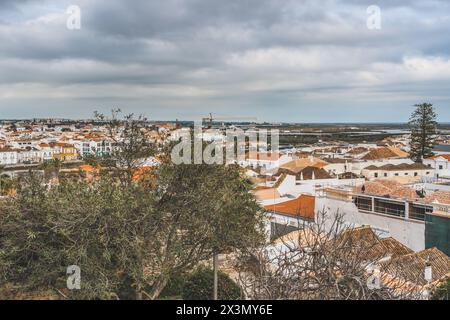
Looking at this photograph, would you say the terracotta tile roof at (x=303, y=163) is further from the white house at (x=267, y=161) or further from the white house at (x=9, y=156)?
the white house at (x=9, y=156)

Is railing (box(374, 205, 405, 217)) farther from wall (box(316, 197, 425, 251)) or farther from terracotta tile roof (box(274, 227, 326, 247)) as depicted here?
terracotta tile roof (box(274, 227, 326, 247))

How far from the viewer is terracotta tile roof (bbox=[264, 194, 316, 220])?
17.8 meters

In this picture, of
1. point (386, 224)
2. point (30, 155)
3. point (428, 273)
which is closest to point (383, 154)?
point (386, 224)

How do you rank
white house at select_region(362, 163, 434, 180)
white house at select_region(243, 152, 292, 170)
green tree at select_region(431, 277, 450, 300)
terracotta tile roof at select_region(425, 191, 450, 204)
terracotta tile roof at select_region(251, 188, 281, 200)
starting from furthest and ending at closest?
white house at select_region(243, 152, 292, 170) < white house at select_region(362, 163, 434, 180) < terracotta tile roof at select_region(251, 188, 281, 200) < terracotta tile roof at select_region(425, 191, 450, 204) < green tree at select_region(431, 277, 450, 300)

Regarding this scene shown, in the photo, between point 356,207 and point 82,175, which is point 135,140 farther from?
point 356,207

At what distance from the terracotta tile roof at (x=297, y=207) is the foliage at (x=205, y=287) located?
645 cm

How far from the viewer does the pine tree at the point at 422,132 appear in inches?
1672

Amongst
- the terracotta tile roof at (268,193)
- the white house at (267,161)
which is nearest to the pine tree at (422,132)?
the white house at (267,161)

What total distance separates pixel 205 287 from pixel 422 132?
124 feet

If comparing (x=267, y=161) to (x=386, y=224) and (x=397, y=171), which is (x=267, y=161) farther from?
(x=386, y=224)

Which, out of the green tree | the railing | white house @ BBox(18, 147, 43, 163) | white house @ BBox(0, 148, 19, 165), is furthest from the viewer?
white house @ BBox(18, 147, 43, 163)

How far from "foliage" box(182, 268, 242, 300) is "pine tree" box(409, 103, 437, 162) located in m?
36.2

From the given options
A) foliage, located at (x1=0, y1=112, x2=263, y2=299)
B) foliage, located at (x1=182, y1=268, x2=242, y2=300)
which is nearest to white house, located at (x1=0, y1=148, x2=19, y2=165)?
foliage, located at (x1=0, y1=112, x2=263, y2=299)
